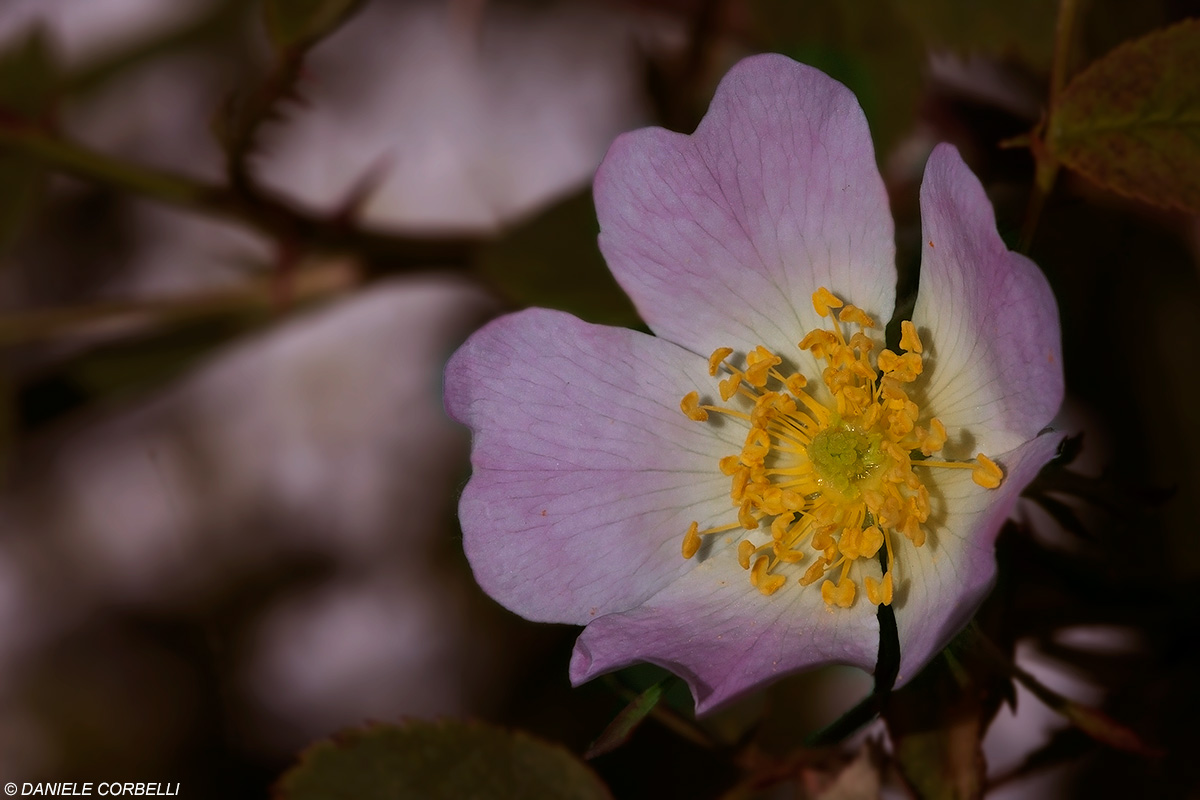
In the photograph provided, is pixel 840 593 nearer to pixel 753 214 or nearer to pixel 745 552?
pixel 745 552

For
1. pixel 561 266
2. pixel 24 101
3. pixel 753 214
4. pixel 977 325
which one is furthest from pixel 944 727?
pixel 24 101

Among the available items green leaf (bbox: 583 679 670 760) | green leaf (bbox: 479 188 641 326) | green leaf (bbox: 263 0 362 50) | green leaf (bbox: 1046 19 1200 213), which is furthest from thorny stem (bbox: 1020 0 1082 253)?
green leaf (bbox: 263 0 362 50)

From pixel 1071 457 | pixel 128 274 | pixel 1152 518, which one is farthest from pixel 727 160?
pixel 128 274

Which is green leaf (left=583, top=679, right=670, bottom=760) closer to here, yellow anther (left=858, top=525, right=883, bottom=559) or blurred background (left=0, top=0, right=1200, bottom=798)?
yellow anther (left=858, top=525, right=883, bottom=559)

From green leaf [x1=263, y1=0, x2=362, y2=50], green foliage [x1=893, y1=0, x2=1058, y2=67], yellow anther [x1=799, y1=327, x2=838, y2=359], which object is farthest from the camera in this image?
green foliage [x1=893, y1=0, x2=1058, y2=67]

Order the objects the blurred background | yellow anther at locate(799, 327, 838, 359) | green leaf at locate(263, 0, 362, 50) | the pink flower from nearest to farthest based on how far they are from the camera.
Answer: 1. the pink flower
2. yellow anther at locate(799, 327, 838, 359)
3. green leaf at locate(263, 0, 362, 50)
4. the blurred background

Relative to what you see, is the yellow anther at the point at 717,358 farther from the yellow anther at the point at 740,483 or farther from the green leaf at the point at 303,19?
the green leaf at the point at 303,19

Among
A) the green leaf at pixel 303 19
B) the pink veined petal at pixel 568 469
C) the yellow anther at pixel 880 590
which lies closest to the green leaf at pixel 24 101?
the green leaf at pixel 303 19
